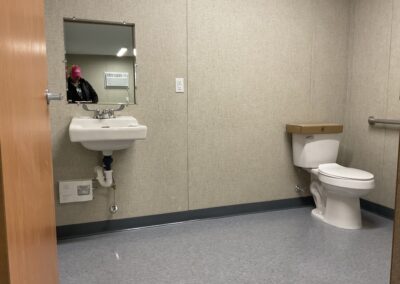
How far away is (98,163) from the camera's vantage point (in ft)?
7.67

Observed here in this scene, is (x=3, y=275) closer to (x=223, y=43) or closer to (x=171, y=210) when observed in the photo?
(x=171, y=210)

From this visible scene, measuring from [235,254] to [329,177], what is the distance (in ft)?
3.24

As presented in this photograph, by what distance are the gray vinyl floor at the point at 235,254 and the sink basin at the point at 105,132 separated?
68 centimetres

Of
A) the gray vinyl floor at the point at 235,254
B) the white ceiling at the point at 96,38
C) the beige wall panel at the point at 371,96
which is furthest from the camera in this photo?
the beige wall panel at the point at 371,96

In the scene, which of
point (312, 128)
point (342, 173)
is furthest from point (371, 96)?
point (342, 173)

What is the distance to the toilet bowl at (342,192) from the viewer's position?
2338 millimetres

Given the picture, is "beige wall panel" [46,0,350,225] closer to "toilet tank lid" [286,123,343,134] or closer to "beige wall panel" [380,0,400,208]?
"toilet tank lid" [286,123,343,134]

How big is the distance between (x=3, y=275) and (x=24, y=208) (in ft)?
0.71

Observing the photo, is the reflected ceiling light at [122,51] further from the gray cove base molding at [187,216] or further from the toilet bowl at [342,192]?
the toilet bowl at [342,192]

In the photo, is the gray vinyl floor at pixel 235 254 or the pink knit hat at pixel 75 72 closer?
the gray vinyl floor at pixel 235 254

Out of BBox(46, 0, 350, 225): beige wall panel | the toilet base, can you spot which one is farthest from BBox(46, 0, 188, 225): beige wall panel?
the toilet base

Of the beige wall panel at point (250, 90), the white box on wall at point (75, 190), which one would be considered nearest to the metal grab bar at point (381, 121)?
the beige wall panel at point (250, 90)

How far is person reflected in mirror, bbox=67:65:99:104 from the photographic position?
221cm

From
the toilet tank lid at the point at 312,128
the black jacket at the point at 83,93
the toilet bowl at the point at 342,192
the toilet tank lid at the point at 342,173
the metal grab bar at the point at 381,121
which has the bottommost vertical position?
the toilet bowl at the point at 342,192
